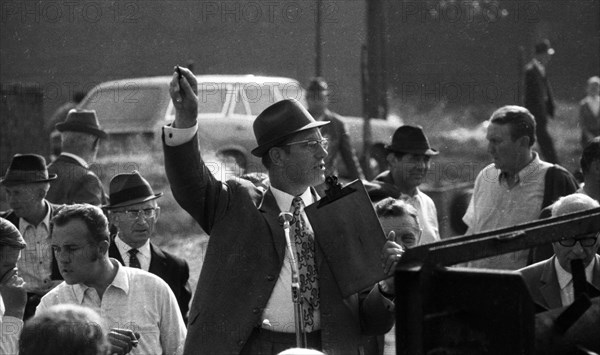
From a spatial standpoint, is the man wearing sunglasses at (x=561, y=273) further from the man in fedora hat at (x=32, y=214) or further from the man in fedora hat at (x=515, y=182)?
the man in fedora hat at (x=32, y=214)

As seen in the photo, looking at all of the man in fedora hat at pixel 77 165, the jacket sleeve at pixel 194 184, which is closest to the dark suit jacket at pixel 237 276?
the jacket sleeve at pixel 194 184

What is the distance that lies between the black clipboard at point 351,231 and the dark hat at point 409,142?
3.29 metres

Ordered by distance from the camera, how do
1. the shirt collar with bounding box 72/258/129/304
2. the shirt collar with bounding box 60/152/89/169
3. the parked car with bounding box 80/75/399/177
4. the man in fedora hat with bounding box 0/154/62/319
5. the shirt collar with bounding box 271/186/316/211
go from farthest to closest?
the parked car with bounding box 80/75/399/177
the shirt collar with bounding box 60/152/89/169
the man in fedora hat with bounding box 0/154/62/319
the shirt collar with bounding box 72/258/129/304
the shirt collar with bounding box 271/186/316/211

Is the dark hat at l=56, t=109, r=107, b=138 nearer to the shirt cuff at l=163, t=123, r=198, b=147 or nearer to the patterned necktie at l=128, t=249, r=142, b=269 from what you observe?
the patterned necktie at l=128, t=249, r=142, b=269

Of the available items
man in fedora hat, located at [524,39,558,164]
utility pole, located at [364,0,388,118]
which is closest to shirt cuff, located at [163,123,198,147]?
utility pole, located at [364,0,388,118]

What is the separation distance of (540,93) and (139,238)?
262 inches

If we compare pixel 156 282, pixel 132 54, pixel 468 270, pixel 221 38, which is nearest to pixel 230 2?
pixel 221 38

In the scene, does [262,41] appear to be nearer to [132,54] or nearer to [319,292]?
[132,54]

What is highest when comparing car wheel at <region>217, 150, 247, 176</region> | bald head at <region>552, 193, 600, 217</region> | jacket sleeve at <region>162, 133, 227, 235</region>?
jacket sleeve at <region>162, 133, 227, 235</region>

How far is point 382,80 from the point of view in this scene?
12516 millimetres

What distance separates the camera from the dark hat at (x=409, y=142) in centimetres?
765

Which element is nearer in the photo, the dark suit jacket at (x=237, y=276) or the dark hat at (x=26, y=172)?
the dark suit jacket at (x=237, y=276)

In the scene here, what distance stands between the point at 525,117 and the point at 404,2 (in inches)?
221

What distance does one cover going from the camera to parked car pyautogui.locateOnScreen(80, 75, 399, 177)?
37.4ft
